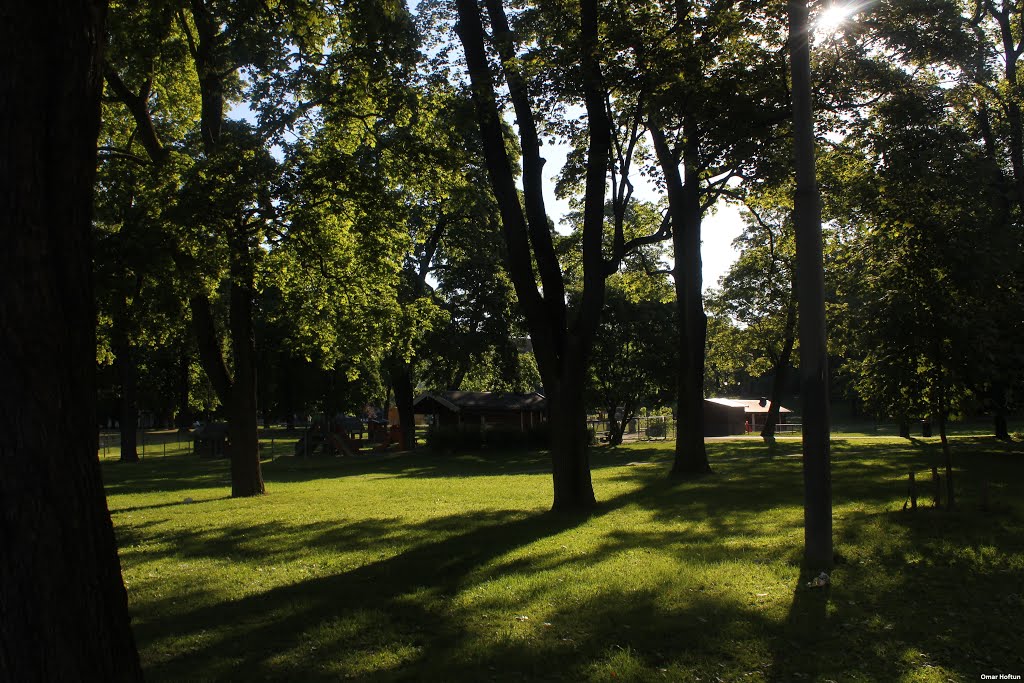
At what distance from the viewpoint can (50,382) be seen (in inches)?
146

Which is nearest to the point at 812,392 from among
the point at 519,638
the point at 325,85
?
the point at 519,638

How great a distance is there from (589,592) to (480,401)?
37.2 m

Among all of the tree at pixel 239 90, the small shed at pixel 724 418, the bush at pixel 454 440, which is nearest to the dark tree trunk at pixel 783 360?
the bush at pixel 454 440

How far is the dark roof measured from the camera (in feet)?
144

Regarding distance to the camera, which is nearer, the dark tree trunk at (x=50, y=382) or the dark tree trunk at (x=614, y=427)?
the dark tree trunk at (x=50, y=382)

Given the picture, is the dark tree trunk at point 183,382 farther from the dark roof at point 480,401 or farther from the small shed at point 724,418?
the small shed at point 724,418

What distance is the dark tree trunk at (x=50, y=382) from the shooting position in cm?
356

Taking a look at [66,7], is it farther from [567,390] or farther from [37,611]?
[567,390]

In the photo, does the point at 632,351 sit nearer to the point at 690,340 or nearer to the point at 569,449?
the point at 690,340

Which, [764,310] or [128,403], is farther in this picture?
[764,310]

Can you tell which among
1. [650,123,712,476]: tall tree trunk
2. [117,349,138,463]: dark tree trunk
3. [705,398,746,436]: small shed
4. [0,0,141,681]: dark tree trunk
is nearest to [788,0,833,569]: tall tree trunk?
[0,0,141,681]: dark tree trunk

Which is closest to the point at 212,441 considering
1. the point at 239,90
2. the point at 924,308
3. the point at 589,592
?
the point at 239,90

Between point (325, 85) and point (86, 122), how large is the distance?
1306cm

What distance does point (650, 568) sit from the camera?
8359mm
